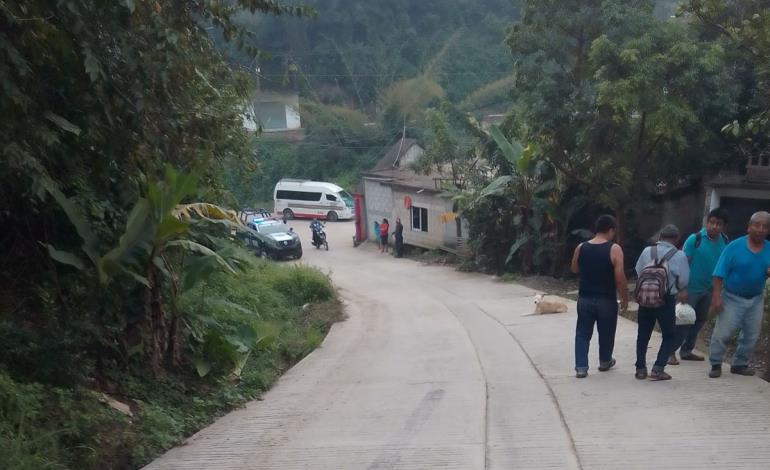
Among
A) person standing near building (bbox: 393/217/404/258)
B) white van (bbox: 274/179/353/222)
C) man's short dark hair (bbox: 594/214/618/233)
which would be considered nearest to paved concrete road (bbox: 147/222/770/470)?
man's short dark hair (bbox: 594/214/618/233)

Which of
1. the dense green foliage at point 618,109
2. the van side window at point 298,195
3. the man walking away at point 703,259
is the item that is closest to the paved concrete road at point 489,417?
the man walking away at point 703,259

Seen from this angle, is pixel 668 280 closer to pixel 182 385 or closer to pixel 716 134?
pixel 182 385

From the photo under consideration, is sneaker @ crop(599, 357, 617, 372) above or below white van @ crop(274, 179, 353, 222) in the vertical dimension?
below

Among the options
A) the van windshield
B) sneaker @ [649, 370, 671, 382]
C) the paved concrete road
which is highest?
the van windshield

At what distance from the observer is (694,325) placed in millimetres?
8242

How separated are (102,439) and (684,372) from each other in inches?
206

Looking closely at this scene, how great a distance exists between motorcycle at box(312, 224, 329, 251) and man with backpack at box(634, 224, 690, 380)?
32.1 meters

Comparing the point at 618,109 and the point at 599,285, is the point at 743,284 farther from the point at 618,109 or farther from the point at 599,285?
the point at 618,109

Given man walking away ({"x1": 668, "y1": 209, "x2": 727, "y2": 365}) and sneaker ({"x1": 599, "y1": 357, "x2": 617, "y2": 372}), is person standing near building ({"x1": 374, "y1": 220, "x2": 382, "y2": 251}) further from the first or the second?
man walking away ({"x1": 668, "y1": 209, "x2": 727, "y2": 365})

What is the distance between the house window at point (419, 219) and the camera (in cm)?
3450

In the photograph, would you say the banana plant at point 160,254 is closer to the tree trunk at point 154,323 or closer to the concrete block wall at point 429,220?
the tree trunk at point 154,323

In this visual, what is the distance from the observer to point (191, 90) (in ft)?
28.8

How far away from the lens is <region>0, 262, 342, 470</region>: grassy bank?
5.62 metres

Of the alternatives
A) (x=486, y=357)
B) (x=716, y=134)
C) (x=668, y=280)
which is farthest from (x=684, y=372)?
(x=716, y=134)
